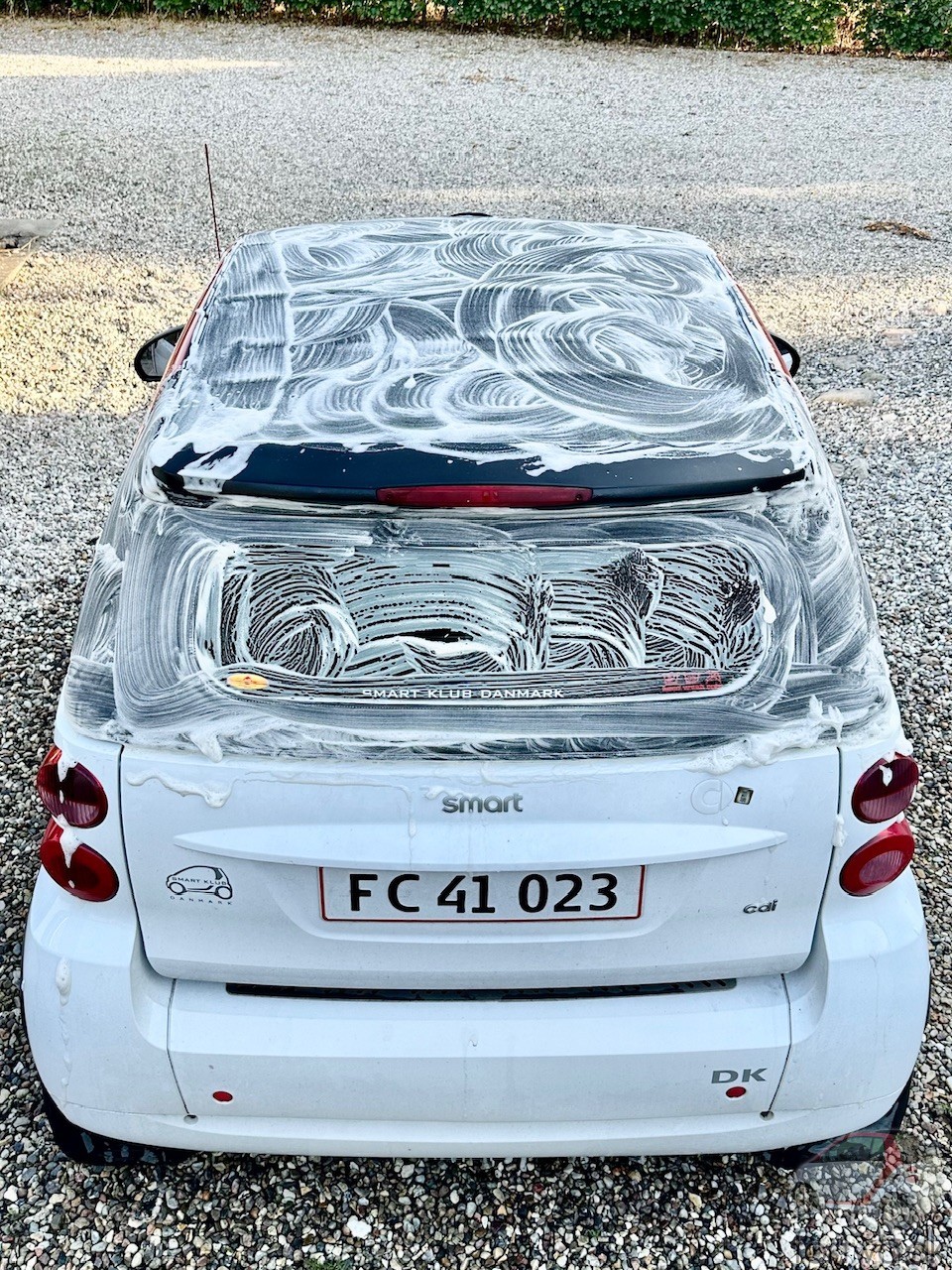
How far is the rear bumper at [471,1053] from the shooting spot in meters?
1.95

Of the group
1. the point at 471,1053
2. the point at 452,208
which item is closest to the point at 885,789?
the point at 471,1053

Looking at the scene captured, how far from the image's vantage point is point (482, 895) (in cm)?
189

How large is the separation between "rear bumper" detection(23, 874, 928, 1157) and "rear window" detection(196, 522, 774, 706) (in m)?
0.54

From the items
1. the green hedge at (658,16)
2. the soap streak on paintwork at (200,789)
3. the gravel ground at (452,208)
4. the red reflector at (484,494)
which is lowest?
the gravel ground at (452,208)

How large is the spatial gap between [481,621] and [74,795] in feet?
2.59

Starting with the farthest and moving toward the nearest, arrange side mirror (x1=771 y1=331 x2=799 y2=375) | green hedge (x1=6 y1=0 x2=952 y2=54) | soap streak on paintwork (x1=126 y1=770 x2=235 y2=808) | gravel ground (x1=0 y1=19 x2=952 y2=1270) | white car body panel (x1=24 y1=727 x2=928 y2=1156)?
green hedge (x1=6 y1=0 x2=952 y2=54)
side mirror (x1=771 y1=331 x2=799 y2=375)
gravel ground (x1=0 y1=19 x2=952 y2=1270)
white car body panel (x1=24 y1=727 x2=928 y2=1156)
soap streak on paintwork (x1=126 y1=770 x2=235 y2=808)

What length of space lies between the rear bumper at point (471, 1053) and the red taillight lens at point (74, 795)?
0.20 m

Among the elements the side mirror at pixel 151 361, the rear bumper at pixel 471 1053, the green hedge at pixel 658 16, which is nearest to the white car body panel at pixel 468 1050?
the rear bumper at pixel 471 1053

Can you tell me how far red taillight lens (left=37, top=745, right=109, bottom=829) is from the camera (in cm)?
189

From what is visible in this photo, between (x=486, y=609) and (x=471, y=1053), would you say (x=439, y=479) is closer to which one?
(x=486, y=609)

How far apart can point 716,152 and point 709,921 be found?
11.2 m

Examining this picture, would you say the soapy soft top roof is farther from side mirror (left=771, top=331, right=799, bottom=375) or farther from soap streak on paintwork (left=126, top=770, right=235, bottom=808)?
side mirror (left=771, top=331, right=799, bottom=375)

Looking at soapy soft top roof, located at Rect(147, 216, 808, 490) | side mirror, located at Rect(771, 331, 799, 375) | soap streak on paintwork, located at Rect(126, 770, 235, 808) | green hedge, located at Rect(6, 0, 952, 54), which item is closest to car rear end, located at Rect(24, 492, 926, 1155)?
soap streak on paintwork, located at Rect(126, 770, 235, 808)

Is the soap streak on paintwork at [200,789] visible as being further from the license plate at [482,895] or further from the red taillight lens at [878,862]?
the red taillight lens at [878,862]
